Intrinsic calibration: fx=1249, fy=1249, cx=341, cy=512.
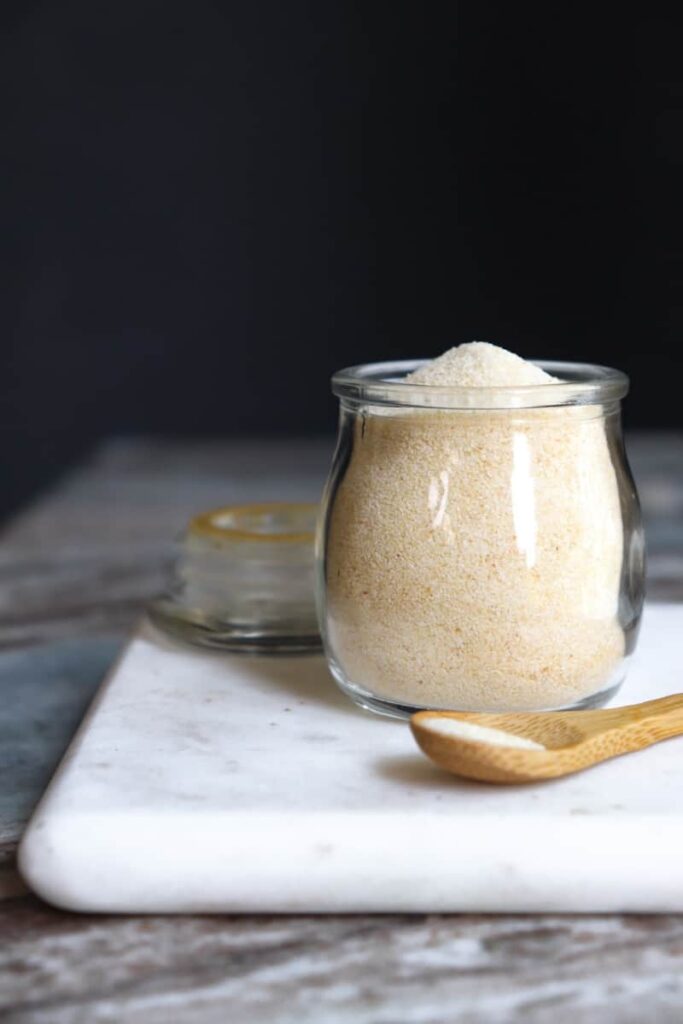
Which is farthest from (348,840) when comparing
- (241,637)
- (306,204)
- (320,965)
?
(306,204)

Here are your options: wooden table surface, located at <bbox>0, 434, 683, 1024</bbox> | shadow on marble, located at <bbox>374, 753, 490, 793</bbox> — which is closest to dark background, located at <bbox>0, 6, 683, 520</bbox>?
shadow on marble, located at <bbox>374, 753, 490, 793</bbox>

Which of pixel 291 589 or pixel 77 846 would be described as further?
pixel 291 589

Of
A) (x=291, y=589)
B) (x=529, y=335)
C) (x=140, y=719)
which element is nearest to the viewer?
(x=140, y=719)

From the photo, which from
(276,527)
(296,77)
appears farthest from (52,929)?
(296,77)

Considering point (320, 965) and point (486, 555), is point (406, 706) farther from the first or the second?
point (320, 965)

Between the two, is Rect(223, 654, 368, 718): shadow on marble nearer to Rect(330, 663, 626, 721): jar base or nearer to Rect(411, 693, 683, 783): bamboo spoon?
Rect(330, 663, 626, 721): jar base

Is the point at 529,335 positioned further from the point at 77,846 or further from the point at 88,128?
the point at 77,846

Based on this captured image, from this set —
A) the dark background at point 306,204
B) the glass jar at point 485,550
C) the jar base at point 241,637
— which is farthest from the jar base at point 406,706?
the dark background at point 306,204
